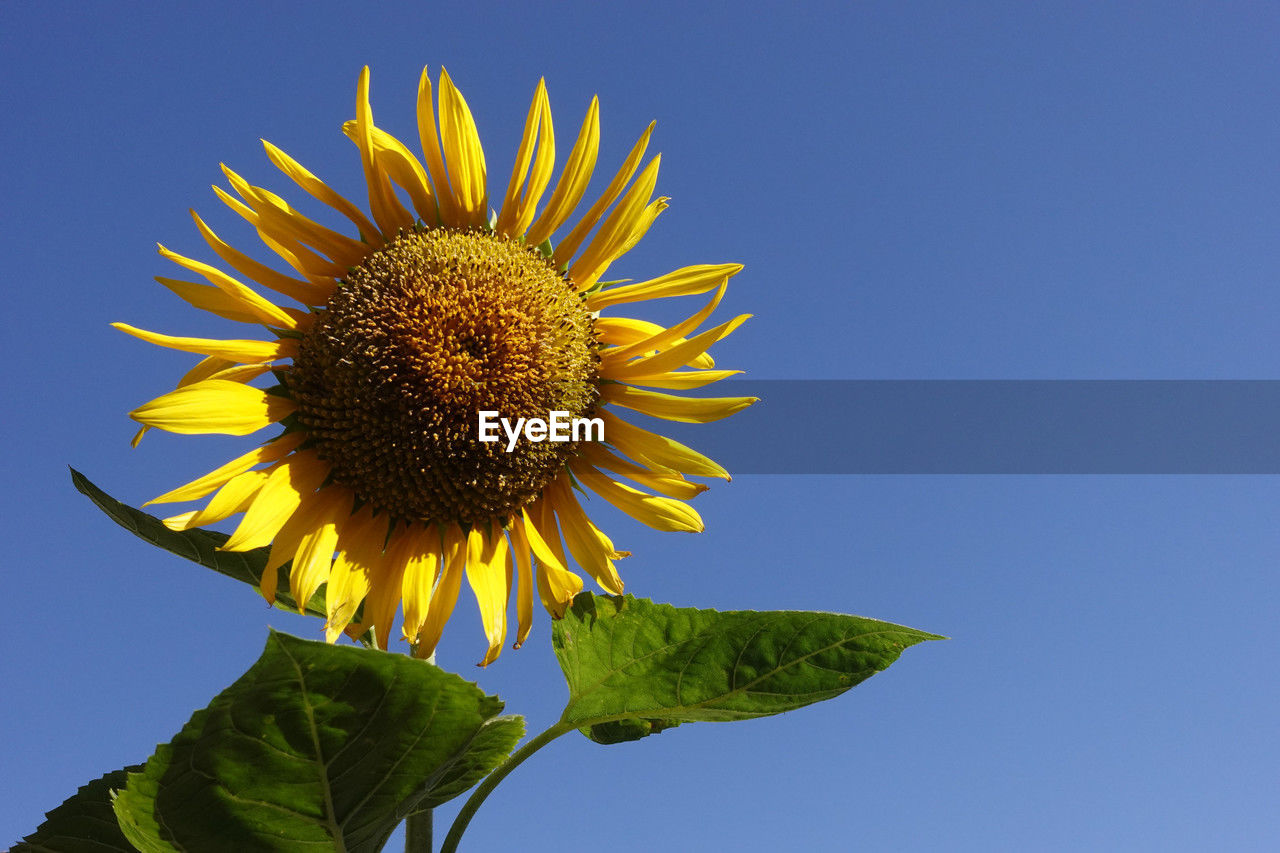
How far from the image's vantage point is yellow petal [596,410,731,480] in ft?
9.13

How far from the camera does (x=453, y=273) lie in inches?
113

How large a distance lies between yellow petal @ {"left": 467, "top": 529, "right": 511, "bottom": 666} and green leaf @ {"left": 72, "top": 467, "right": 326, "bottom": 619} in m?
0.43

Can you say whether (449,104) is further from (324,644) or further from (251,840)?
(251,840)

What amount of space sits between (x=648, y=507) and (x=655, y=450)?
0.17 metres

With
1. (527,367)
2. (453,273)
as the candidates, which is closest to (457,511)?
(527,367)

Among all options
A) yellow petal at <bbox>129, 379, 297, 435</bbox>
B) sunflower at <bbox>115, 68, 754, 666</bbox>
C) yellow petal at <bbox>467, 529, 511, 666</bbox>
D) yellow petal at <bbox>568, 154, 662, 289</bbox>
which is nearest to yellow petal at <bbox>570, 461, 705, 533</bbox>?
sunflower at <bbox>115, 68, 754, 666</bbox>

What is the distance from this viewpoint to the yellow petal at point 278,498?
2.56 meters

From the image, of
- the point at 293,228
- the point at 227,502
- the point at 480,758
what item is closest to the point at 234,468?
the point at 227,502

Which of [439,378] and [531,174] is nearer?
[439,378]

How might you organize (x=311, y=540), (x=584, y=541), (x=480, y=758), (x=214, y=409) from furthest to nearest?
(x=584, y=541) → (x=311, y=540) → (x=214, y=409) → (x=480, y=758)

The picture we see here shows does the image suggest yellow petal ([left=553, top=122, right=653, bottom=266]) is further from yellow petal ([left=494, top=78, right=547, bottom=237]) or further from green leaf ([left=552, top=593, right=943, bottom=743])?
green leaf ([left=552, top=593, right=943, bottom=743])

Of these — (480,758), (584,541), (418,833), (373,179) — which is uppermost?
(373,179)

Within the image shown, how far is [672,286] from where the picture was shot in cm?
295

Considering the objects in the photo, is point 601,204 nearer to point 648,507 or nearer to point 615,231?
point 615,231
